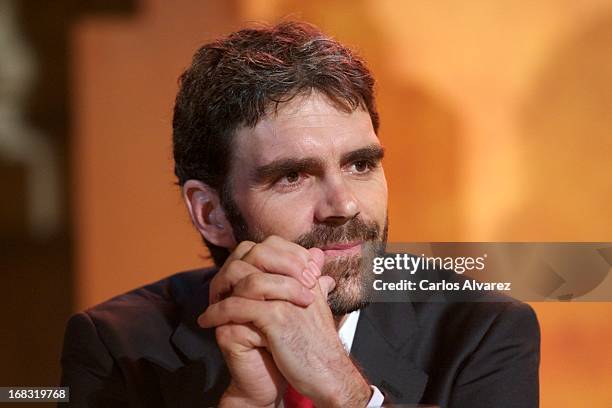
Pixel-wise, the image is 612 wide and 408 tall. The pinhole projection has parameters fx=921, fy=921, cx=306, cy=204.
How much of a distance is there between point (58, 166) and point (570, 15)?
144cm

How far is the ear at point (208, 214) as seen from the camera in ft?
7.59

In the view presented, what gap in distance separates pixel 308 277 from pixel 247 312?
0.14m

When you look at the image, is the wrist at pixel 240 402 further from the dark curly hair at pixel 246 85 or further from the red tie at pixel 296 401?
the dark curly hair at pixel 246 85

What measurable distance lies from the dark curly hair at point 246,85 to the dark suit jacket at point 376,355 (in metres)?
0.27

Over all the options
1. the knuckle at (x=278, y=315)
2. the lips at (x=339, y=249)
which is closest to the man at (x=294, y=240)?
the lips at (x=339, y=249)

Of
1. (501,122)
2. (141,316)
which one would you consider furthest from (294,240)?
(501,122)

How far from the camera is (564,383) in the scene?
7.66ft

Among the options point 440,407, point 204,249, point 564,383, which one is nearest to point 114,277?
point 204,249

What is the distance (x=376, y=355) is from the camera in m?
2.24

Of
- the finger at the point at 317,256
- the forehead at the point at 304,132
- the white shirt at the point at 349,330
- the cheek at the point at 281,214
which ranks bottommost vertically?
the white shirt at the point at 349,330

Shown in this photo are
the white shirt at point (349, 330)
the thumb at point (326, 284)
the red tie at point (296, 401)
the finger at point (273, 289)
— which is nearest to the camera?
the finger at point (273, 289)

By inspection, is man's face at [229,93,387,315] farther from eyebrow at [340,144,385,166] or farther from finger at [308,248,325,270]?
finger at [308,248,325,270]

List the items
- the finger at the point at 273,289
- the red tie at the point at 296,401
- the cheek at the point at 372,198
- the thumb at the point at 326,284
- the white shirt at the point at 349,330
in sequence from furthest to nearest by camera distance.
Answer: the white shirt at the point at 349,330, the cheek at the point at 372,198, the red tie at the point at 296,401, the thumb at the point at 326,284, the finger at the point at 273,289

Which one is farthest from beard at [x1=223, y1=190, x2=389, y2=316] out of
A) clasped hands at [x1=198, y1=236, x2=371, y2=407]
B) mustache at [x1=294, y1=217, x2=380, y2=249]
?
clasped hands at [x1=198, y1=236, x2=371, y2=407]
